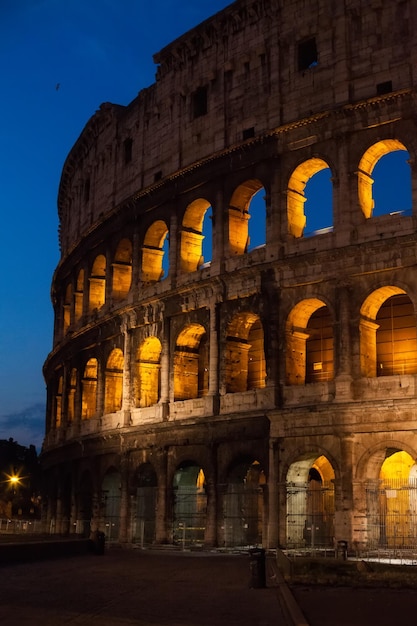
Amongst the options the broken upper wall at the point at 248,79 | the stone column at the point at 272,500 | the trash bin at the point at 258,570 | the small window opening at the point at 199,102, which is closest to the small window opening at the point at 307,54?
the broken upper wall at the point at 248,79

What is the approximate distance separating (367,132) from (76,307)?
666 inches

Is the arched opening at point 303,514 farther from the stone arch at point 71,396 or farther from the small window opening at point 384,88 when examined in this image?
the stone arch at point 71,396

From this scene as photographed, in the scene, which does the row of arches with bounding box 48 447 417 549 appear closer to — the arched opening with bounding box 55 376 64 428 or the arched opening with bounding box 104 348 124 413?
the arched opening with bounding box 104 348 124 413

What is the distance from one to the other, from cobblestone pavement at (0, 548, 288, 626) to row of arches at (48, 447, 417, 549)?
11.7ft

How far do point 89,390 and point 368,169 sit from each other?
608 inches

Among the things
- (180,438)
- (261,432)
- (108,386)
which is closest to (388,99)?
(261,432)

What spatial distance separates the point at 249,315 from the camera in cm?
2656

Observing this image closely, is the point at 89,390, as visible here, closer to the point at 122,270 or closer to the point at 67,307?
the point at 122,270

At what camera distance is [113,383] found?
32312mm

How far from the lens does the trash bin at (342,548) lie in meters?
19.9

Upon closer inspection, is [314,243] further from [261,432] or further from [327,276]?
[261,432]

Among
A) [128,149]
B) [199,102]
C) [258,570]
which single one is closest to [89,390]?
[128,149]

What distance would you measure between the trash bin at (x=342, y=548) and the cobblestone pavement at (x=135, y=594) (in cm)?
242

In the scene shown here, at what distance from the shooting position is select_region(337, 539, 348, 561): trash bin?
1992cm
